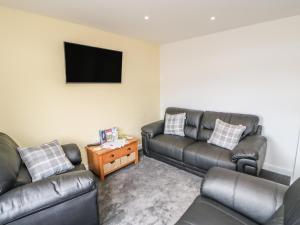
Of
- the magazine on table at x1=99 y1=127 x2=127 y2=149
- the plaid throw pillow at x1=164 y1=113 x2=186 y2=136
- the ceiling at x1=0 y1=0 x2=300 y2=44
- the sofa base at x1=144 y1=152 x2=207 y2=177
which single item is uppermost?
the ceiling at x1=0 y1=0 x2=300 y2=44

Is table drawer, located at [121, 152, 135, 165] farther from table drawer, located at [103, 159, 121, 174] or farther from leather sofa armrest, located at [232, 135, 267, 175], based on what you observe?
leather sofa armrest, located at [232, 135, 267, 175]

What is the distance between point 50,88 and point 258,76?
308cm

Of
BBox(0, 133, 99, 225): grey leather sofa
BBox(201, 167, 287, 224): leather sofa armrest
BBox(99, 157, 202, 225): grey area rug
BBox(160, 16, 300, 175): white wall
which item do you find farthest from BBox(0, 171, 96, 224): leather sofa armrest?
BBox(160, 16, 300, 175): white wall

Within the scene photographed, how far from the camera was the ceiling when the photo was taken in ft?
6.16

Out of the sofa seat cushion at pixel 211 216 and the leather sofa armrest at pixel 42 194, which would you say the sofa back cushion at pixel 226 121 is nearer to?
the sofa seat cushion at pixel 211 216

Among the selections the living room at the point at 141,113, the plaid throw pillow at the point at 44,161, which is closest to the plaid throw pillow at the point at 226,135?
the living room at the point at 141,113

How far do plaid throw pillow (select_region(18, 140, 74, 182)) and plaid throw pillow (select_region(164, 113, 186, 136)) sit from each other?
6.01ft

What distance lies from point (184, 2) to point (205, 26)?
94 cm

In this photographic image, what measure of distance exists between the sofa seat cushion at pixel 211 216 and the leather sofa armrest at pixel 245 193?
57 mm

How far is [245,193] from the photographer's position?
1.28 metres

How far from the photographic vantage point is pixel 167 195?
2.17 meters

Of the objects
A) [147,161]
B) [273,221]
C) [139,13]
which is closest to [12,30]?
[139,13]

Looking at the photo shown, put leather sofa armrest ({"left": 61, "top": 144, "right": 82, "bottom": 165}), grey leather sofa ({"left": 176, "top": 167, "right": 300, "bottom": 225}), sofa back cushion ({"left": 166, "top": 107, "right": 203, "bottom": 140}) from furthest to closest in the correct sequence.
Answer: sofa back cushion ({"left": 166, "top": 107, "right": 203, "bottom": 140}) < leather sofa armrest ({"left": 61, "top": 144, "right": 82, "bottom": 165}) < grey leather sofa ({"left": 176, "top": 167, "right": 300, "bottom": 225})

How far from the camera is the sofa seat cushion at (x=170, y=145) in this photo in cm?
270
